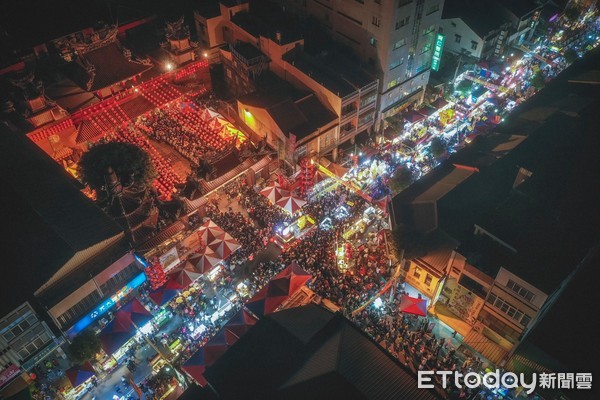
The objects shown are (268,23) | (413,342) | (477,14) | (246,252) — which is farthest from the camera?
(477,14)

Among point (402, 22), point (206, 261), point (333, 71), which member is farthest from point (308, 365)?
point (402, 22)

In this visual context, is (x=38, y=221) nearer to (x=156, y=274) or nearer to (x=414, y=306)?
(x=156, y=274)

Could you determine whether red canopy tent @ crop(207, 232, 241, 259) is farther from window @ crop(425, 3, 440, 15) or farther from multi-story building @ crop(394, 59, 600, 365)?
window @ crop(425, 3, 440, 15)

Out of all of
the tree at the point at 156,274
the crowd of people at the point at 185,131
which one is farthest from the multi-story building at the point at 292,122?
the tree at the point at 156,274

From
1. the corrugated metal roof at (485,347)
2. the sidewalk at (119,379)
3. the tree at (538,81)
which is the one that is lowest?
the sidewalk at (119,379)

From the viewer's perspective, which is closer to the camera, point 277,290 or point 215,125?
point 277,290

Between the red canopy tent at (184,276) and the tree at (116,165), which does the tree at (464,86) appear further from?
the red canopy tent at (184,276)

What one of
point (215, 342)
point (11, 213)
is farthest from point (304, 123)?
point (11, 213)
